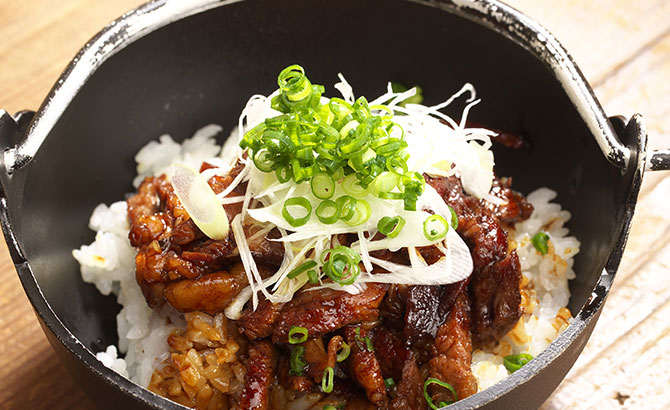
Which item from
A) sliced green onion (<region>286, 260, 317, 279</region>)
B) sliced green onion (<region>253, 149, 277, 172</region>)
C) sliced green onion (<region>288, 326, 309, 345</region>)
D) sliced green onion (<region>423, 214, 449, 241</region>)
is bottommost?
sliced green onion (<region>288, 326, 309, 345</region>)

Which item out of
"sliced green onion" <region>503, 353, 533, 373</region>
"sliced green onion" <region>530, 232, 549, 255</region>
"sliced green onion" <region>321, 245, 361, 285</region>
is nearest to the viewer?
"sliced green onion" <region>321, 245, 361, 285</region>

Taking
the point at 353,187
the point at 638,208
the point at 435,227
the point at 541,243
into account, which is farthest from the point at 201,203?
the point at 638,208

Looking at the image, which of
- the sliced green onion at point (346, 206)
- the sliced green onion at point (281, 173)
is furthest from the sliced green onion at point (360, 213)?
the sliced green onion at point (281, 173)

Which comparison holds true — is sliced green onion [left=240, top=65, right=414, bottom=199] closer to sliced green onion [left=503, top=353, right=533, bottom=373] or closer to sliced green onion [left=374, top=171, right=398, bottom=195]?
sliced green onion [left=374, top=171, right=398, bottom=195]

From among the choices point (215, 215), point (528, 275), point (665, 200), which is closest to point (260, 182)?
point (215, 215)

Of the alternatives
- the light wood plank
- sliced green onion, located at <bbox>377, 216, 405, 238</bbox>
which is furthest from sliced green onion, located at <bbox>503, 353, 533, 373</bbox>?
the light wood plank

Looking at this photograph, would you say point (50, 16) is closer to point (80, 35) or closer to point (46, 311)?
point (80, 35)

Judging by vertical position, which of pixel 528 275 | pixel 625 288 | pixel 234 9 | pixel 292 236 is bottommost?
pixel 625 288
